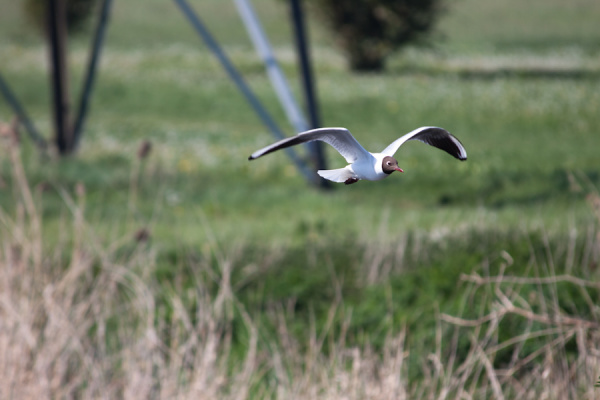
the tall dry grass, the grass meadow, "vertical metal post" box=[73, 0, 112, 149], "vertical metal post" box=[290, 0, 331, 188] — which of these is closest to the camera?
the tall dry grass

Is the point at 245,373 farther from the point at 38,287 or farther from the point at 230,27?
the point at 230,27

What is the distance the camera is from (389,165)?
0.72 meters

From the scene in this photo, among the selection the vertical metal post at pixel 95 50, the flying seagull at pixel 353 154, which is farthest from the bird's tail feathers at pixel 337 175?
the vertical metal post at pixel 95 50

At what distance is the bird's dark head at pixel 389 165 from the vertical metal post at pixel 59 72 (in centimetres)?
1010

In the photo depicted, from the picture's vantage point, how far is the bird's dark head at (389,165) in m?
0.72

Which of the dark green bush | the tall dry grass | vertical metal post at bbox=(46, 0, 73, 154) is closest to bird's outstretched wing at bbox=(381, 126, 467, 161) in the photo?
the tall dry grass

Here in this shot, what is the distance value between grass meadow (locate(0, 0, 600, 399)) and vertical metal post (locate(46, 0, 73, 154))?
491mm

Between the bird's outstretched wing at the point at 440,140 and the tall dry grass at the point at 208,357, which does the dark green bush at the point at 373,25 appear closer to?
the tall dry grass at the point at 208,357

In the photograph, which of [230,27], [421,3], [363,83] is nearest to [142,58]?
[230,27]

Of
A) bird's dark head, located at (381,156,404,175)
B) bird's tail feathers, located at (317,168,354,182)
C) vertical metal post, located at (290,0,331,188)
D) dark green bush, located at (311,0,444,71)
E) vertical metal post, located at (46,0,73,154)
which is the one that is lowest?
dark green bush, located at (311,0,444,71)

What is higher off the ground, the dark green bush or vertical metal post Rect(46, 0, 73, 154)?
vertical metal post Rect(46, 0, 73, 154)

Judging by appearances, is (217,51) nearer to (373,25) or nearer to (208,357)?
(208,357)

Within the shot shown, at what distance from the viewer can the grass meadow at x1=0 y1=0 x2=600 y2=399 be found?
138 inches

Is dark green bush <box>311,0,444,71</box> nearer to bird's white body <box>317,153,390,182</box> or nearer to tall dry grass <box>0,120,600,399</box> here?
tall dry grass <box>0,120,600,399</box>
